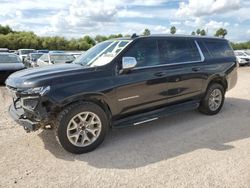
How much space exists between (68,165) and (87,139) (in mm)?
582

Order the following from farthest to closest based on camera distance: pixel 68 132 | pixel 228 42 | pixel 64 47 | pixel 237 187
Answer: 1. pixel 64 47
2. pixel 228 42
3. pixel 68 132
4. pixel 237 187

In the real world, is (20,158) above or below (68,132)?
below

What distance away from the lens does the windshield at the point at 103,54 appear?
477cm

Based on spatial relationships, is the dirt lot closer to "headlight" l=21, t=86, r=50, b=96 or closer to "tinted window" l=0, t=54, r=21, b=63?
"headlight" l=21, t=86, r=50, b=96

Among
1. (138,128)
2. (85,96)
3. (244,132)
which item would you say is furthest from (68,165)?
(244,132)

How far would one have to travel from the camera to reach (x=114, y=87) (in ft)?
14.9

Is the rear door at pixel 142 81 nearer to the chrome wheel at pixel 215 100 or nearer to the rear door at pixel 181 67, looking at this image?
the rear door at pixel 181 67

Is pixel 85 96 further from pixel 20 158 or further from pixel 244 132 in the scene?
pixel 244 132

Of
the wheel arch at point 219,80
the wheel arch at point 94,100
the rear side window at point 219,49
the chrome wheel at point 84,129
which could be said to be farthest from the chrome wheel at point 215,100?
the chrome wheel at point 84,129

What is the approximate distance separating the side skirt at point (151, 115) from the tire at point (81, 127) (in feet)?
1.22

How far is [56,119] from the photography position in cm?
411

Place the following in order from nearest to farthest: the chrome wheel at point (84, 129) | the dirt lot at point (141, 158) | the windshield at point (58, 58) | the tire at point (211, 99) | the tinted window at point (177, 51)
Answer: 1. the dirt lot at point (141, 158)
2. the chrome wheel at point (84, 129)
3. the tinted window at point (177, 51)
4. the tire at point (211, 99)
5. the windshield at point (58, 58)

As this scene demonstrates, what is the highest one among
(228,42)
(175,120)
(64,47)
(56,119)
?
(228,42)

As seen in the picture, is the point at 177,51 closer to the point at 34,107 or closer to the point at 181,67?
the point at 181,67
